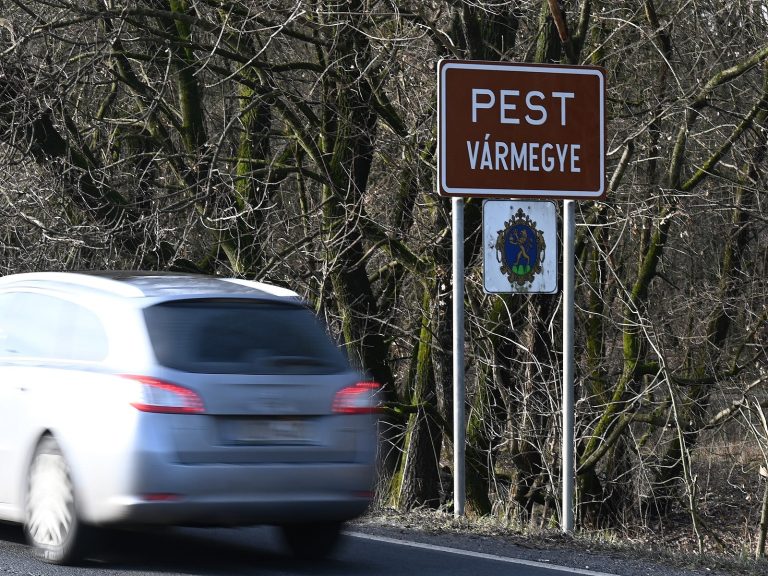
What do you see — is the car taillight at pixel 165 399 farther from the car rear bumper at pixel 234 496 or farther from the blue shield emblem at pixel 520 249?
the blue shield emblem at pixel 520 249

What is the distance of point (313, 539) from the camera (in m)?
7.62

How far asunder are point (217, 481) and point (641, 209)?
23.9 ft

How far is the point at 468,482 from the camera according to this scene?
1468 centimetres

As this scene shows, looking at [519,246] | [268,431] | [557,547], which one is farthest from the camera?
[519,246]

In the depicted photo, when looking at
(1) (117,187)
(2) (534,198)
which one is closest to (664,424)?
(2) (534,198)

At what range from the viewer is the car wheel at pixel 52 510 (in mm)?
7027

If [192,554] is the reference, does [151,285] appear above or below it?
above

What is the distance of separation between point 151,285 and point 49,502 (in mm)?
1283

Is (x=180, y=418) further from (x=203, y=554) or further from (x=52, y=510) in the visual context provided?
(x=203, y=554)

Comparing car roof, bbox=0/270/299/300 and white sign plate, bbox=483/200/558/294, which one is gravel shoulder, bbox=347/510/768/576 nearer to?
white sign plate, bbox=483/200/558/294

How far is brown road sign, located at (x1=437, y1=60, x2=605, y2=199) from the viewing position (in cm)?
965

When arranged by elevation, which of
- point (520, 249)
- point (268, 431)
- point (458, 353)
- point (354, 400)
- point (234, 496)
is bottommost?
point (234, 496)

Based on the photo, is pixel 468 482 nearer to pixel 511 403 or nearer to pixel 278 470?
pixel 511 403

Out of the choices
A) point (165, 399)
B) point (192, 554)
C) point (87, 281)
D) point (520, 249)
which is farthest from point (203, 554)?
point (520, 249)
